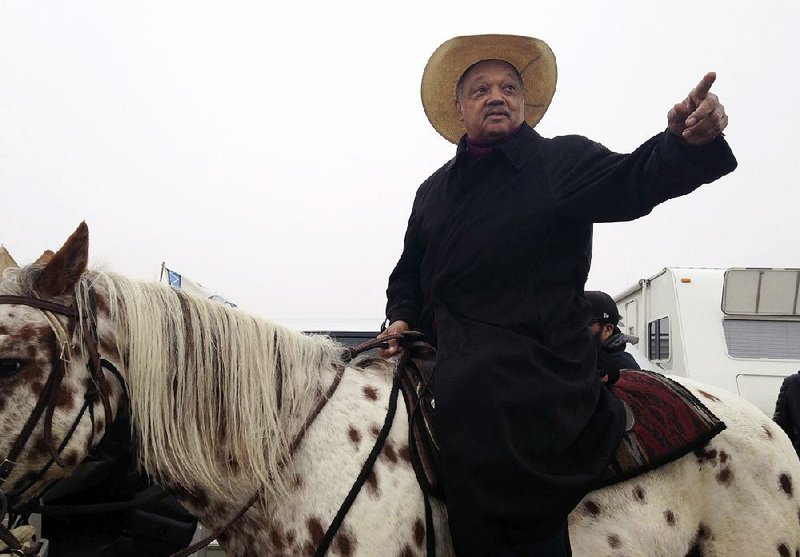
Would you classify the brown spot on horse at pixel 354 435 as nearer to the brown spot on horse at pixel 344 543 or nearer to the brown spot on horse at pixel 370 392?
the brown spot on horse at pixel 370 392

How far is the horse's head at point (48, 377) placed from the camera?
165 cm

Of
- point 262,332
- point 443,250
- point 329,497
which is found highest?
point 443,250

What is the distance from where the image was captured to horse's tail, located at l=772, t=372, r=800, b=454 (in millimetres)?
4496

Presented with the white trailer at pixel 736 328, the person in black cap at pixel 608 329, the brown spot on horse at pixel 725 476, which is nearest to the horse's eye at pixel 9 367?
the brown spot on horse at pixel 725 476

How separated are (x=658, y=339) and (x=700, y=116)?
233 inches

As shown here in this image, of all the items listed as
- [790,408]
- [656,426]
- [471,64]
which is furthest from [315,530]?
[790,408]

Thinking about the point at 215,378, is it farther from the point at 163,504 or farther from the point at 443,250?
the point at 163,504

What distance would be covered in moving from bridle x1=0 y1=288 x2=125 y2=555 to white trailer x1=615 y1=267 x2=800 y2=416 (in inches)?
235

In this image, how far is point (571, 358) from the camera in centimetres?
197

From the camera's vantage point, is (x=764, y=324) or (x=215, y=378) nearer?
(x=215, y=378)

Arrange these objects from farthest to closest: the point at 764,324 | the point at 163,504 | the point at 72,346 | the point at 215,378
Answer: the point at 764,324 → the point at 163,504 → the point at 215,378 → the point at 72,346

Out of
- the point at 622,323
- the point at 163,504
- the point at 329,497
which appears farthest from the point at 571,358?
the point at 622,323

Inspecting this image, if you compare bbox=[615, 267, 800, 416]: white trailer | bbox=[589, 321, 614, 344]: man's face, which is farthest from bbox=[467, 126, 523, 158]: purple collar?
bbox=[615, 267, 800, 416]: white trailer

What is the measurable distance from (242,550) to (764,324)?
6.32m
